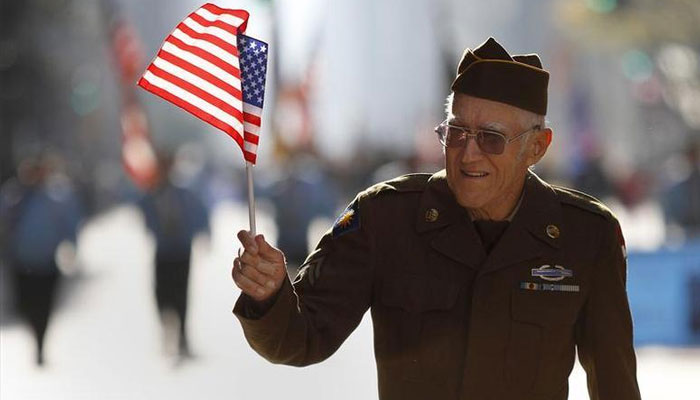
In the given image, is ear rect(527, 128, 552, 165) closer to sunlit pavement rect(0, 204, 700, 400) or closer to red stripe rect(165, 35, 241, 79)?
red stripe rect(165, 35, 241, 79)

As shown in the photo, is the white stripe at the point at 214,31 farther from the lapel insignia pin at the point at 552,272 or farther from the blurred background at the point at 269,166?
the blurred background at the point at 269,166

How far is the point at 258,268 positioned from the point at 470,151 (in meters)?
0.71

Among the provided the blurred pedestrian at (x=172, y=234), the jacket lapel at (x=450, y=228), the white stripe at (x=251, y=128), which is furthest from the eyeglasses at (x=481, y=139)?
the blurred pedestrian at (x=172, y=234)

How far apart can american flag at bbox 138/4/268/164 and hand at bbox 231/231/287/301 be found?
381mm

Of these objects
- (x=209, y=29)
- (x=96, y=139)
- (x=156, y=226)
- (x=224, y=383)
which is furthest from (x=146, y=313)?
(x=96, y=139)

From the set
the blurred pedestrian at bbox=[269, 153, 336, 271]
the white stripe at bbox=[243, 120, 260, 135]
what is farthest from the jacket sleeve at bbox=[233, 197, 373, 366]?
the blurred pedestrian at bbox=[269, 153, 336, 271]

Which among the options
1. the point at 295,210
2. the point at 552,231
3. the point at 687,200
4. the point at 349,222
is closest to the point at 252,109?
the point at 349,222

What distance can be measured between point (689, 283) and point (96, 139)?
2115 inches

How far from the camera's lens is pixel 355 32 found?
6238cm

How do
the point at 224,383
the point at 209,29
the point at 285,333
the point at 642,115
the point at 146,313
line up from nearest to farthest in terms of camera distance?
the point at 285,333 → the point at 209,29 → the point at 224,383 → the point at 146,313 → the point at 642,115

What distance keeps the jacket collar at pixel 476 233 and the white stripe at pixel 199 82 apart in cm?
61

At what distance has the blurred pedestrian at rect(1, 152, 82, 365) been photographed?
40.9 feet

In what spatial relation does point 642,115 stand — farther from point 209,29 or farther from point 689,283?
point 209,29

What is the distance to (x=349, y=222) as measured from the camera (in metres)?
4.10
